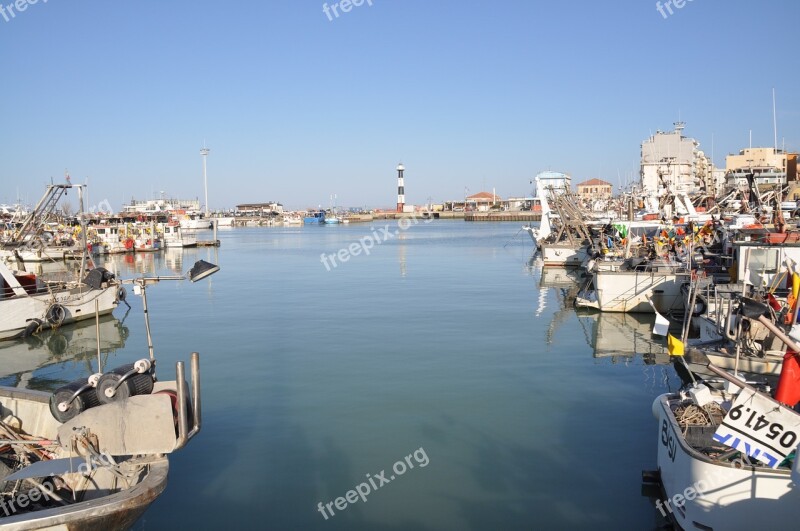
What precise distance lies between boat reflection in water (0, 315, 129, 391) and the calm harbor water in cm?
13

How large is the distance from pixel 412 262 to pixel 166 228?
4158 centimetres

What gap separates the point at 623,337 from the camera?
70.8 feet

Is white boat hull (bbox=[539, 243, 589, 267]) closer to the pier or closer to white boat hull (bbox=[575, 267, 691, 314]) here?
white boat hull (bbox=[575, 267, 691, 314])

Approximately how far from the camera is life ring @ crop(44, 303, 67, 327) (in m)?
24.8

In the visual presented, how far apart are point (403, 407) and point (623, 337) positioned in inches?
425

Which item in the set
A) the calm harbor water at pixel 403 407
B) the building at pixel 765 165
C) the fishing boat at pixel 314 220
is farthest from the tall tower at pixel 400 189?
the calm harbor water at pixel 403 407

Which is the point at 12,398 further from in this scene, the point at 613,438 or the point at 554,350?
the point at 554,350

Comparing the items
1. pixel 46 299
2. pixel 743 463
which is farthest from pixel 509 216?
pixel 743 463

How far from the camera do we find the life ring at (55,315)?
24775 mm

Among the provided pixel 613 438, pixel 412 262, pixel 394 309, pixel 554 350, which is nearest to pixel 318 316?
pixel 394 309

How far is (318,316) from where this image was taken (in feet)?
86.0

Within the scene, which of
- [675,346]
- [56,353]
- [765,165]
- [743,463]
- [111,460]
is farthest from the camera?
[765,165]

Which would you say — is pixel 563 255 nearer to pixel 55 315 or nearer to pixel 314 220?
pixel 55 315

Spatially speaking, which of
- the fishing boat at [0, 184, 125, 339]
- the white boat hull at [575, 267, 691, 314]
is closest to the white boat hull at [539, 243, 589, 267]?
the white boat hull at [575, 267, 691, 314]
